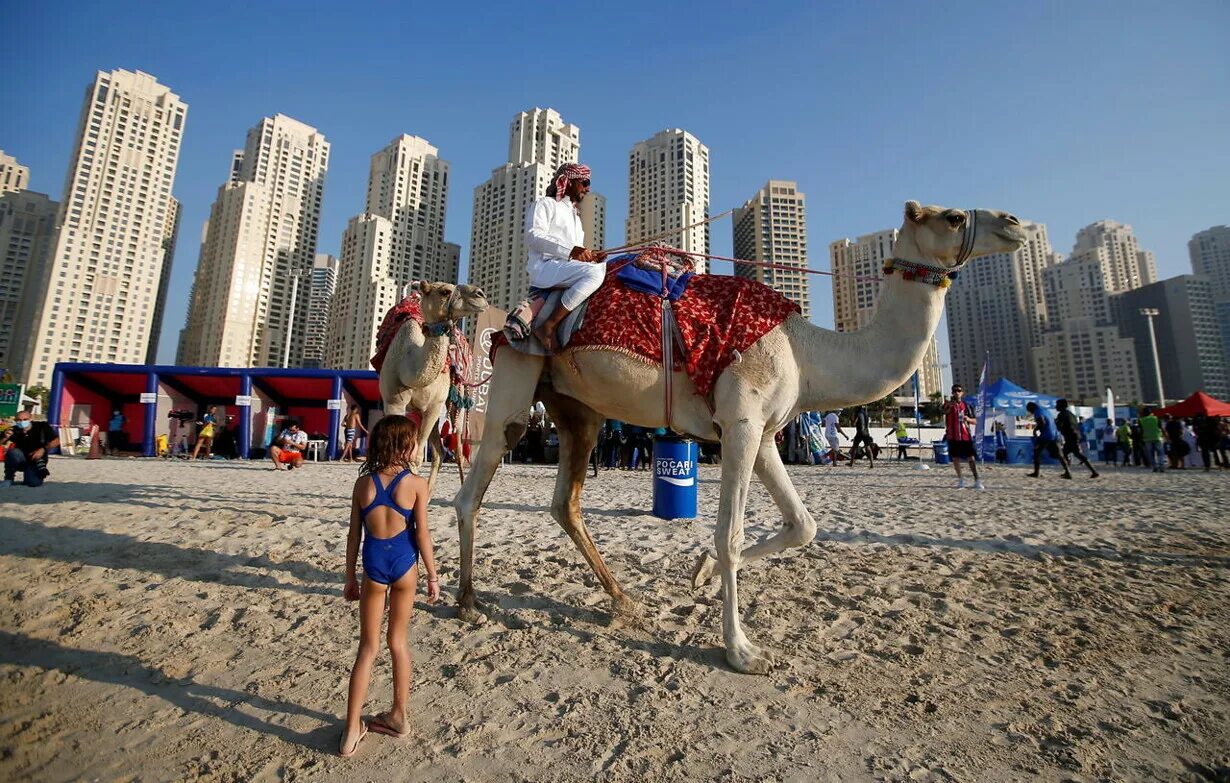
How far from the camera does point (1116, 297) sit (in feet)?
325

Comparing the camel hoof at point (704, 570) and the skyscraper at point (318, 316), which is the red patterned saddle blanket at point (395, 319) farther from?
the skyscraper at point (318, 316)

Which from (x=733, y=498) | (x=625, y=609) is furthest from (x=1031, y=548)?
(x=625, y=609)

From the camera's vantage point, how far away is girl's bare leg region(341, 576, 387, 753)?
7.39 ft

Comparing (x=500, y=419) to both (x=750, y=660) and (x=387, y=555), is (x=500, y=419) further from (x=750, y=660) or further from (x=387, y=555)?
(x=750, y=660)

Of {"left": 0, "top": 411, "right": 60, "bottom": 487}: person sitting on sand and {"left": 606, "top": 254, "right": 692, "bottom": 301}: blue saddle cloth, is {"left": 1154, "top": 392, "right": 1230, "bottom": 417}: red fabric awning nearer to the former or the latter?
{"left": 606, "top": 254, "right": 692, "bottom": 301}: blue saddle cloth

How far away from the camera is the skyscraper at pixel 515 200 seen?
280 feet

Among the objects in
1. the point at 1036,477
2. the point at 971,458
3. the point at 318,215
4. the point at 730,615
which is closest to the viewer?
the point at 730,615

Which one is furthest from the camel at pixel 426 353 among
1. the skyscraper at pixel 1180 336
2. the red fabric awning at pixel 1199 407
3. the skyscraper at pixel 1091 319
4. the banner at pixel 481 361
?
the skyscraper at pixel 1180 336

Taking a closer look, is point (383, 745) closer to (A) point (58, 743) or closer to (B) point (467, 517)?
(A) point (58, 743)

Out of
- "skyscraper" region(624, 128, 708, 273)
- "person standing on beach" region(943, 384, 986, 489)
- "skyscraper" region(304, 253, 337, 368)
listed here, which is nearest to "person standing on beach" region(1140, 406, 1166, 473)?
"person standing on beach" region(943, 384, 986, 489)

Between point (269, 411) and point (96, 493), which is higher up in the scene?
point (269, 411)

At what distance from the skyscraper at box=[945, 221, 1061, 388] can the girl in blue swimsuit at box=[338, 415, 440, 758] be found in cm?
12227

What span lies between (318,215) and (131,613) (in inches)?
5104

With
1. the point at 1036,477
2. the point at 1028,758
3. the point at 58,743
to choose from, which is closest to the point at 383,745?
the point at 58,743
